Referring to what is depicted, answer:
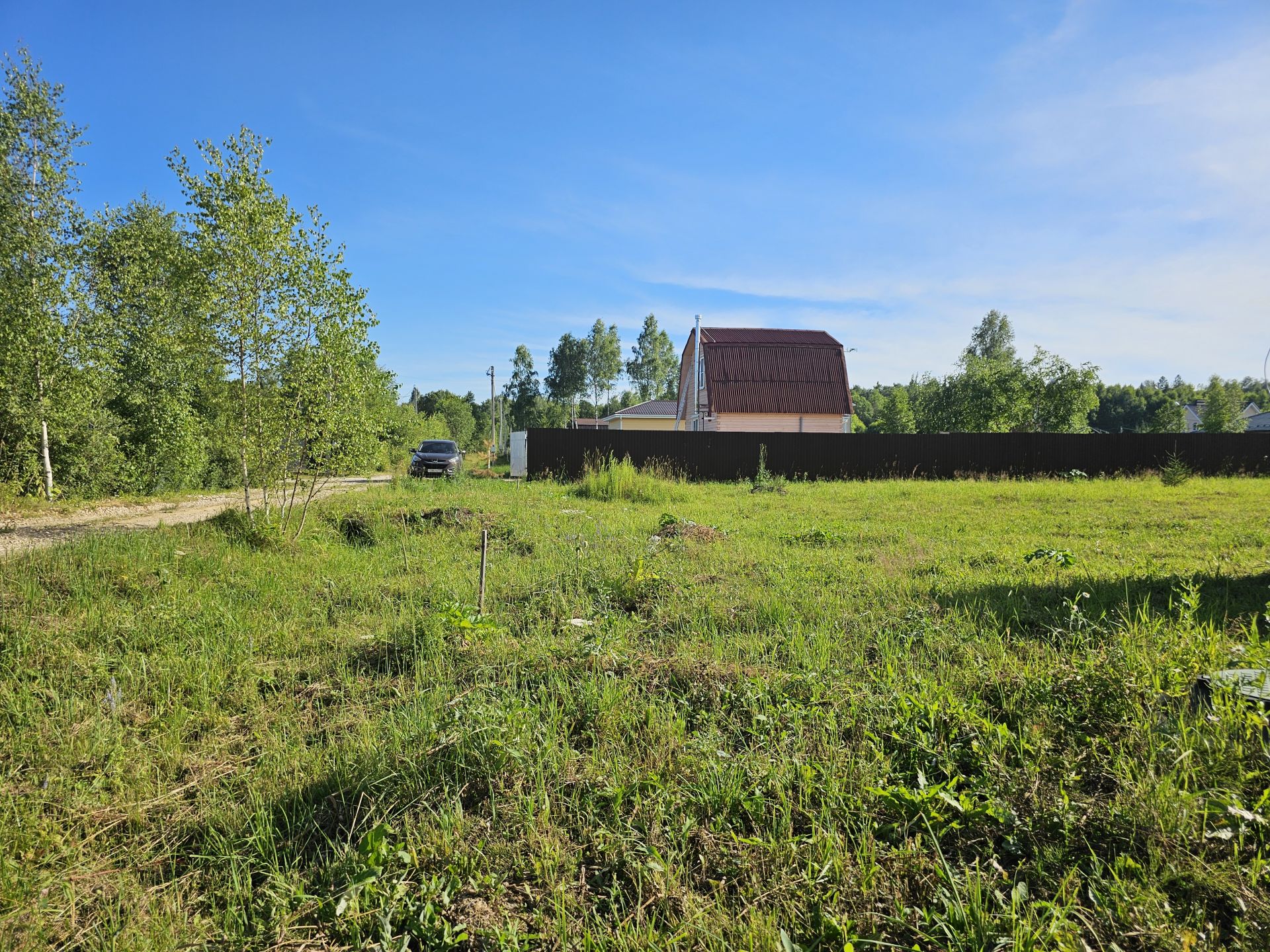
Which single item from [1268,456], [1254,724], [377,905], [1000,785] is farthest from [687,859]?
[1268,456]

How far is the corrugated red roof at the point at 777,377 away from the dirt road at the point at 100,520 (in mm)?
15510

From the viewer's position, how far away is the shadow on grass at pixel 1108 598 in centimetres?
388

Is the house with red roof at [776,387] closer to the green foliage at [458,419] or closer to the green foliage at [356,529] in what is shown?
the green foliage at [356,529]

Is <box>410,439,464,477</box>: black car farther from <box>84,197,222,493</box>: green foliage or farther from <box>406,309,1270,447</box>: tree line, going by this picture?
<box>406,309,1270,447</box>: tree line

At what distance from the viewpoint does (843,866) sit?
6.48 ft

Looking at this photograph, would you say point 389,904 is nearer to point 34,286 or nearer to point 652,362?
point 34,286

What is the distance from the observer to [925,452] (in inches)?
741

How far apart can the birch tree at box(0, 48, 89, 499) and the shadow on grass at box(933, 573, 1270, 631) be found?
47.8 ft

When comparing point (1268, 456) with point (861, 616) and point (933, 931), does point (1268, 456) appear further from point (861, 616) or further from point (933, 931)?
point (933, 931)

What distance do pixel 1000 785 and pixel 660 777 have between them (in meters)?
1.23

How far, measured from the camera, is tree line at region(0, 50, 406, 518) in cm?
679

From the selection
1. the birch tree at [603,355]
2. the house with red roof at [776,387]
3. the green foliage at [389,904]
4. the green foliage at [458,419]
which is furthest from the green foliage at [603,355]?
the green foliage at [389,904]

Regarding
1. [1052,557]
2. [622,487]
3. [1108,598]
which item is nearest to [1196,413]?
[622,487]

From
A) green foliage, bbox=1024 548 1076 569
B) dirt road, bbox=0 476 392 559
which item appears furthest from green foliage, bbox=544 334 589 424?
green foliage, bbox=1024 548 1076 569
